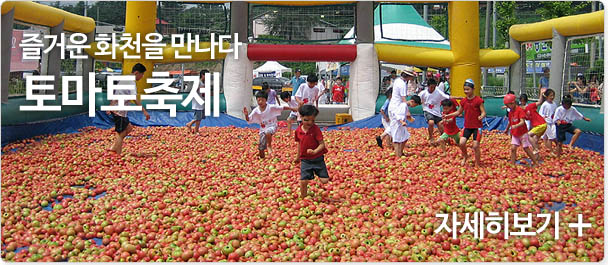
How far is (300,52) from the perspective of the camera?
651 inches

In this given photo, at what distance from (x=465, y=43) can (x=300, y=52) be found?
200 inches

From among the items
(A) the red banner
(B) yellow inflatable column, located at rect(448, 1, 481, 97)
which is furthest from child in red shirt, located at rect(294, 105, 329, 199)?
(B) yellow inflatable column, located at rect(448, 1, 481, 97)

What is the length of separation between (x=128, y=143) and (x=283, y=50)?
19.4ft

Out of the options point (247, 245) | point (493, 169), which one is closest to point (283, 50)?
point (493, 169)

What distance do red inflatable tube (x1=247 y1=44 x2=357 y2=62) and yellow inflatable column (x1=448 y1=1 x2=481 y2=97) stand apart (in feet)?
10.4

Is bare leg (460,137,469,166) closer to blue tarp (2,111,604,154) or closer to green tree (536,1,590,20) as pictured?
blue tarp (2,111,604,154)

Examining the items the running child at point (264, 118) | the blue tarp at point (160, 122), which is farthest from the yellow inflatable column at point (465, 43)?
the running child at point (264, 118)

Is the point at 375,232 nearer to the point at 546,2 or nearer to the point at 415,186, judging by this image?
the point at 415,186

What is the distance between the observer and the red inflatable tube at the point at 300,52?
16.5 metres

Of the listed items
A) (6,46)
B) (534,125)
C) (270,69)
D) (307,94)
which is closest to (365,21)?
(307,94)

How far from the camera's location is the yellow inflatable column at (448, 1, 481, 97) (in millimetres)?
16766

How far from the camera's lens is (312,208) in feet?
22.2

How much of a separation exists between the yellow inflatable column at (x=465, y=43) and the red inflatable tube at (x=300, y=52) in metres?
3.17

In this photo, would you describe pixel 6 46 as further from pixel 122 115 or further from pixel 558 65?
pixel 558 65
